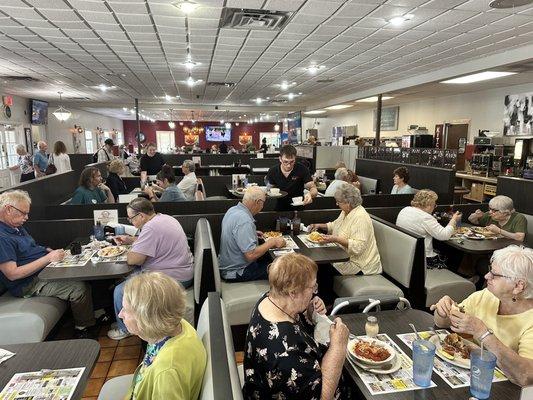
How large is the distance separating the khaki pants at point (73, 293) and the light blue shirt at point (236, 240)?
44.6 inches

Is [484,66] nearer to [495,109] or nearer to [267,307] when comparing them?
[495,109]

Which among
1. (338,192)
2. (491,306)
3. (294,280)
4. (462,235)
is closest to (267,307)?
(294,280)

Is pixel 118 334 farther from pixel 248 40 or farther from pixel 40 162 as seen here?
pixel 40 162

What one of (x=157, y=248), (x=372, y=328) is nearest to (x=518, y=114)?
(x=372, y=328)

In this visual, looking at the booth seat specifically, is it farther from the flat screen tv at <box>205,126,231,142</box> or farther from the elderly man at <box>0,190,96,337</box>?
the flat screen tv at <box>205,126,231,142</box>

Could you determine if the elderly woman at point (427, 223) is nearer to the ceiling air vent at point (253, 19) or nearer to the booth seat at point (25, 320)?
the ceiling air vent at point (253, 19)

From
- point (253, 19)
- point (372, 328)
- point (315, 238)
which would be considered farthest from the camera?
point (253, 19)

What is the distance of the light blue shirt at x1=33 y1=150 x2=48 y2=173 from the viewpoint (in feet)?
27.3

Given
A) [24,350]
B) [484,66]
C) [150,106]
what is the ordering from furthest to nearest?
[150,106] < [484,66] < [24,350]

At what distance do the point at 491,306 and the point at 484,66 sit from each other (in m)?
5.87

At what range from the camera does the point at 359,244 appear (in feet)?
10.3

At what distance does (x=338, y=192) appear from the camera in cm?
328

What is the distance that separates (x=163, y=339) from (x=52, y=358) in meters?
0.64

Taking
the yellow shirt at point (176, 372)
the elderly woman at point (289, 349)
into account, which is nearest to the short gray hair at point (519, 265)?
the elderly woman at point (289, 349)
